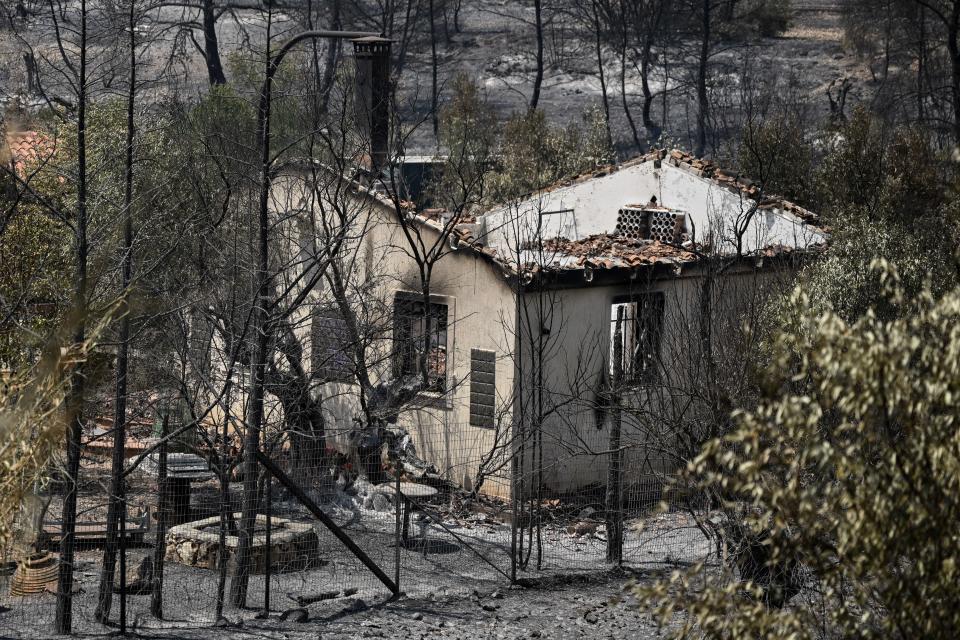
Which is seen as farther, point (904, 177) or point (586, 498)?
point (904, 177)

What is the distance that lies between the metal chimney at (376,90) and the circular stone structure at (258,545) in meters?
5.97

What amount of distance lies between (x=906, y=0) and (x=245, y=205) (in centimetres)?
2622

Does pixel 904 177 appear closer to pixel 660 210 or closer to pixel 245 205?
pixel 660 210

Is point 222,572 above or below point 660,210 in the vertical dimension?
below

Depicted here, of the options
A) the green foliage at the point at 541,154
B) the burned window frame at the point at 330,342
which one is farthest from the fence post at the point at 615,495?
the green foliage at the point at 541,154

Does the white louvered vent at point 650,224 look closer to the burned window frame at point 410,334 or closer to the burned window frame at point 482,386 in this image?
the burned window frame at point 410,334

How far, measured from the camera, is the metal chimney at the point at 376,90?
16.9m

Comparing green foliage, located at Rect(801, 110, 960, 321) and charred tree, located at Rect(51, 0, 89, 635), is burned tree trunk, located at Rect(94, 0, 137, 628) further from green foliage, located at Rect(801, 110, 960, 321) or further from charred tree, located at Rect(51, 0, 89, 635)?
green foliage, located at Rect(801, 110, 960, 321)

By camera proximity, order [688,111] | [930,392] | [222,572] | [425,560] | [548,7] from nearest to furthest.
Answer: [930,392] → [222,572] → [425,560] → [688,111] → [548,7]

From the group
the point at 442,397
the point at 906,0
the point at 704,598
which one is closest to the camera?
the point at 704,598

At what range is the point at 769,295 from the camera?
40.8 feet

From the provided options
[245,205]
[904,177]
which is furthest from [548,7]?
[245,205]

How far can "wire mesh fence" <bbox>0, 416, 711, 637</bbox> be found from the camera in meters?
10.5

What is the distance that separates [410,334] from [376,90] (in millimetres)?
3567
